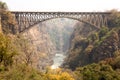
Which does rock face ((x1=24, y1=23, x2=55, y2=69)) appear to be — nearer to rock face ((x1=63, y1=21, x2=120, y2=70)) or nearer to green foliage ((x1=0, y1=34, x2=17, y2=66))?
rock face ((x1=63, y1=21, x2=120, y2=70))

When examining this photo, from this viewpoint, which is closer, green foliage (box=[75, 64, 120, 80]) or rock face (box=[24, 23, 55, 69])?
green foliage (box=[75, 64, 120, 80])

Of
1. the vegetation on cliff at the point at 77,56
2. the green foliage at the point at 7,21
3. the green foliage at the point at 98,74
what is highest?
the green foliage at the point at 7,21

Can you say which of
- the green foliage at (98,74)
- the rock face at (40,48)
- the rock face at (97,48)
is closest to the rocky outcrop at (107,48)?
the rock face at (97,48)

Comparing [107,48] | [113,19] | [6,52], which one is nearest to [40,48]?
[113,19]

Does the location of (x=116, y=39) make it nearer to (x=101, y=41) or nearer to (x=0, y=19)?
(x=101, y=41)

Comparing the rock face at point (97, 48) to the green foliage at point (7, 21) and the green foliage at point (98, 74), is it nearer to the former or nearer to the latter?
the green foliage at point (7, 21)

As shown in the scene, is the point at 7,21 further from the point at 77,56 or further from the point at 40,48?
the point at 40,48

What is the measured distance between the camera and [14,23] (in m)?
80.4

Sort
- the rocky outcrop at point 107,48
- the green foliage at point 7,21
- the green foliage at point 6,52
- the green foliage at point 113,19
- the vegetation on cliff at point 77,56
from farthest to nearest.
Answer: the green foliage at point 113,19 < the green foliage at point 7,21 < the rocky outcrop at point 107,48 < the green foliage at point 6,52 < the vegetation on cliff at point 77,56

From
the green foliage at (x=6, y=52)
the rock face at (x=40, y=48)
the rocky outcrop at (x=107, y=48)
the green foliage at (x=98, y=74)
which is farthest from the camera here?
the rock face at (x=40, y=48)

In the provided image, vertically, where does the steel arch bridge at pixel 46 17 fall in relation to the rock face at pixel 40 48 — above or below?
above

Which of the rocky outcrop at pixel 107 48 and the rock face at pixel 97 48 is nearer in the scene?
the rocky outcrop at pixel 107 48

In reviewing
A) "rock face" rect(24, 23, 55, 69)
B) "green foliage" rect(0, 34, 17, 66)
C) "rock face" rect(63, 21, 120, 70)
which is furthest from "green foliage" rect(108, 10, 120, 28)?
"green foliage" rect(0, 34, 17, 66)

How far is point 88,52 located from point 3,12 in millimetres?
23320
